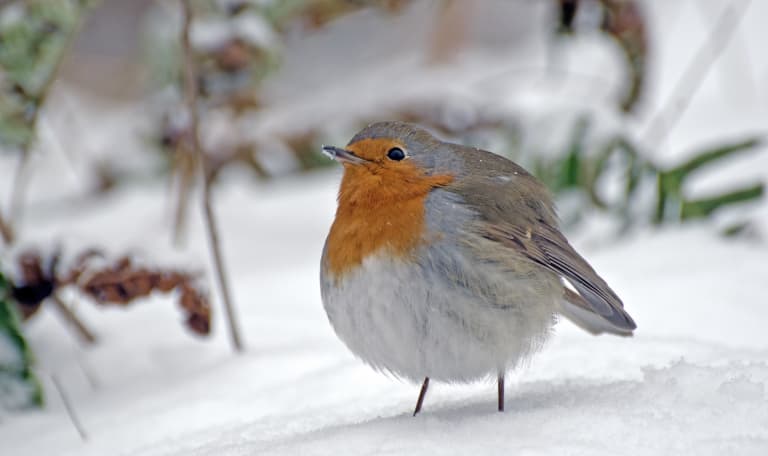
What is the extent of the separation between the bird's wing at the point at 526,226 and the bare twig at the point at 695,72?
2.91 meters

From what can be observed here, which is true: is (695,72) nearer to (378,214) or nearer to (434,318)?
(378,214)

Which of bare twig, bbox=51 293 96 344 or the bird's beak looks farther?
bare twig, bbox=51 293 96 344

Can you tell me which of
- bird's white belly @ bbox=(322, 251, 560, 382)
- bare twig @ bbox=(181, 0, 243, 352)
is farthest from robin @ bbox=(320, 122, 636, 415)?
bare twig @ bbox=(181, 0, 243, 352)

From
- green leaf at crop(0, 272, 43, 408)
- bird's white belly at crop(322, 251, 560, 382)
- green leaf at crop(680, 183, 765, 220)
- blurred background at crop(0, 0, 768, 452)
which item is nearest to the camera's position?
bird's white belly at crop(322, 251, 560, 382)

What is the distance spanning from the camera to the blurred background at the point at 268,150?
3.33 meters

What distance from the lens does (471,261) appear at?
89.7 inches

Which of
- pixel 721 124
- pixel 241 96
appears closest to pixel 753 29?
pixel 721 124

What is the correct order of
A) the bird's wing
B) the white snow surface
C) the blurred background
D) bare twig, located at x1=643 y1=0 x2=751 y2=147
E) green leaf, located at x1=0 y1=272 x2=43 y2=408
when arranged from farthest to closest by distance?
1. bare twig, located at x1=643 y1=0 x2=751 y2=147
2. the blurred background
3. green leaf, located at x1=0 y1=272 x2=43 y2=408
4. the bird's wing
5. the white snow surface

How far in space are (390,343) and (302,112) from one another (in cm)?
483

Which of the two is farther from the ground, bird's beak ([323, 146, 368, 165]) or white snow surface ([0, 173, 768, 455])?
bird's beak ([323, 146, 368, 165])

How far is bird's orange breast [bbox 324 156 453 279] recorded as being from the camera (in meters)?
2.31

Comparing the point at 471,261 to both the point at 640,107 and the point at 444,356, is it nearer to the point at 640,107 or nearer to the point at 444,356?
the point at 444,356

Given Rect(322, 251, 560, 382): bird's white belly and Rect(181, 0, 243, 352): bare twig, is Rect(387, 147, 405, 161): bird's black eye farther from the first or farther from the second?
Rect(181, 0, 243, 352): bare twig

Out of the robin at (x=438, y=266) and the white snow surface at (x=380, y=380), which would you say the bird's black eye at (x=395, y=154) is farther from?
the white snow surface at (x=380, y=380)
